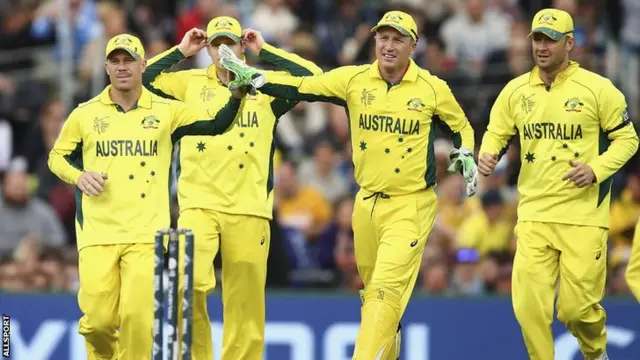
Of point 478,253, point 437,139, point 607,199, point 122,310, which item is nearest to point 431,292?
point 478,253

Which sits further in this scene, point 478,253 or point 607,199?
point 478,253

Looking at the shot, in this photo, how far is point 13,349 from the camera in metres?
16.7

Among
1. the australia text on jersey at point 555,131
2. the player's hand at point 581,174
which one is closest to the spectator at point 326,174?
the australia text on jersey at point 555,131

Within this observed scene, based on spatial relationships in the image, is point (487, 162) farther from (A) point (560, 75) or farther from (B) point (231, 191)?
(B) point (231, 191)

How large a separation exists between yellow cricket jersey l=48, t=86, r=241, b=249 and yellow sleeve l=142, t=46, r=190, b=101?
0.88 meters

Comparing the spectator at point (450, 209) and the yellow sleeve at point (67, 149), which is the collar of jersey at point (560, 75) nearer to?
the yellow sleeve at point (67, 149)

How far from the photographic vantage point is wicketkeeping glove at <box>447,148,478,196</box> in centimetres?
1318

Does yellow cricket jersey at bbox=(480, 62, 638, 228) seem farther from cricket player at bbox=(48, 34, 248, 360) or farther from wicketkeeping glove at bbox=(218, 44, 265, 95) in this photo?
cricket player at bbox=(48, 34, 248, 360)

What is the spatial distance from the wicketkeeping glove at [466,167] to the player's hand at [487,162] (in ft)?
1.04

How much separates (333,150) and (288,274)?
7.14ft

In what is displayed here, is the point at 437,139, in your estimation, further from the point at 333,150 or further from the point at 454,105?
Answer: the point at 454,105

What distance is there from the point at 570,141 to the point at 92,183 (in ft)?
12.6

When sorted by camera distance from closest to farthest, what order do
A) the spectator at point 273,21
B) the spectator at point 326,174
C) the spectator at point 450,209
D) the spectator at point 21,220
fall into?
the spectator at point 450,209, the spectator at point 21,220, the spectator at point 326,174, the spectator at point 273,21

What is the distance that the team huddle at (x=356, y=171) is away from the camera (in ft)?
42.7
